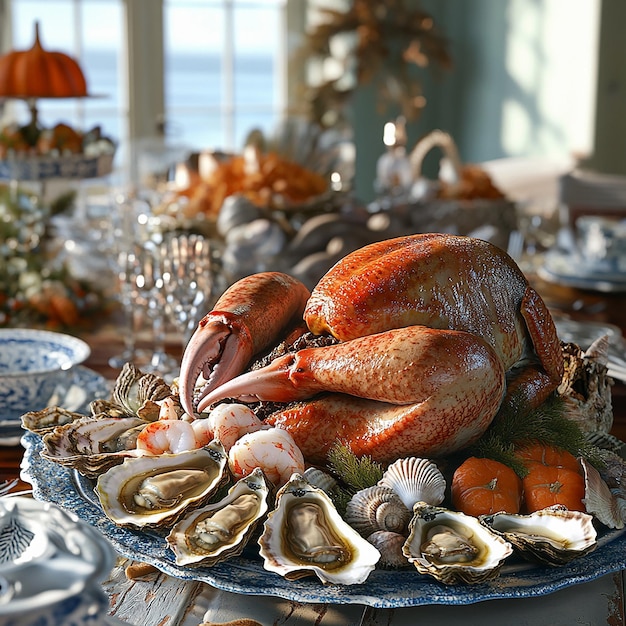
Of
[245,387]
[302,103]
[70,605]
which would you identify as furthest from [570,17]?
[70,605]

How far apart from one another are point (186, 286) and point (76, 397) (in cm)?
25

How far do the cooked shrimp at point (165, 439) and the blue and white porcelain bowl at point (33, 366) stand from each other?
11.0 inches

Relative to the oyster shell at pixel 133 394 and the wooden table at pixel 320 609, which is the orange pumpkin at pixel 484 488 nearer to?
the wooden table at pixel 320 609

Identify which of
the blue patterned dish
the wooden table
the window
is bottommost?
the wooden table

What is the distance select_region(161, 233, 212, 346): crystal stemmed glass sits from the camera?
1222mm

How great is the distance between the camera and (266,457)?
675mm

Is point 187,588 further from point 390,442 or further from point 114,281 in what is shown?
point 114,281

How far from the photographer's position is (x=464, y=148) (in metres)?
6.43

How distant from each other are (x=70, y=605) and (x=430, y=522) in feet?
0.97

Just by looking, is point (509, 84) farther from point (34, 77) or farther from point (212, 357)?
point (212, 357)

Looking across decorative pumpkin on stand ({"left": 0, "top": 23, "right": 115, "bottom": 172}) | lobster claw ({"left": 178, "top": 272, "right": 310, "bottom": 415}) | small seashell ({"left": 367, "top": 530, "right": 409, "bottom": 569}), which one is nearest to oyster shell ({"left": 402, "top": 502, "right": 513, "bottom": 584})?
small seashell ({"left": 367, "top": 530, "right": 409, "bottom": 569})

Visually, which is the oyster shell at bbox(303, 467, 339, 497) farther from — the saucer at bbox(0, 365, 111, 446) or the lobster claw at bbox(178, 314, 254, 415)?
the saucer at bbox(0, 365, 111, 446)

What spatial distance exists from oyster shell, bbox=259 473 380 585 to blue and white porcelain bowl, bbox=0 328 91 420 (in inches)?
16.4

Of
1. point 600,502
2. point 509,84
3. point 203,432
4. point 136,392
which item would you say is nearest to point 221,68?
point 509,84
